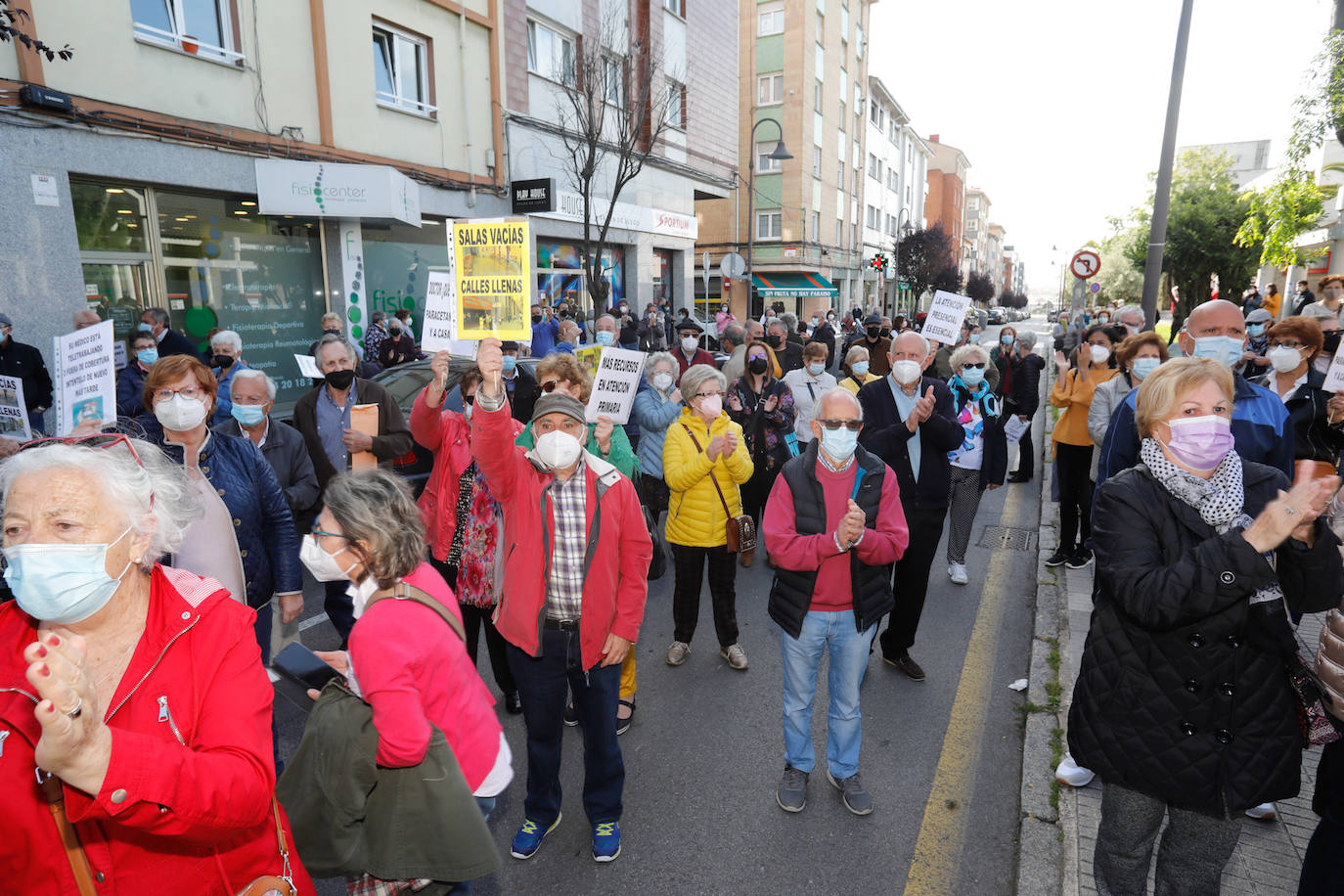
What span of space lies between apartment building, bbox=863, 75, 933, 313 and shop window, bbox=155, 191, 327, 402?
38578 millimetres

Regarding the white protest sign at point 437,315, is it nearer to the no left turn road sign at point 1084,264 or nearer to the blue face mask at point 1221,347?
the blue face mask at point 1221,347

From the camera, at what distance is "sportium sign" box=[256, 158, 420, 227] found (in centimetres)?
1174

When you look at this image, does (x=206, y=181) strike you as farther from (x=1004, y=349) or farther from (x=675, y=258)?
(x=675, y=258)

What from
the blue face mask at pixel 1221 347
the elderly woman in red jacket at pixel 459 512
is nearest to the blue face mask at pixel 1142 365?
the blue face mask at pixel 1221 347

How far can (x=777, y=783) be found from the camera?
3.70m

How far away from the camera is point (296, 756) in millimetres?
2080

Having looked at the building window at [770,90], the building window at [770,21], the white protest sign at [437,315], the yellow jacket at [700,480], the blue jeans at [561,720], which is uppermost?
the building window at [770,21]

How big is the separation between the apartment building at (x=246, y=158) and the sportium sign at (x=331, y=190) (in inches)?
1.2

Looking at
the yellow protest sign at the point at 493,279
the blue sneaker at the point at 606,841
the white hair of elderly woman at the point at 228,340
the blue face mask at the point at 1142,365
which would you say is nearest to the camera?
the blue sneaker at the point at 606,841

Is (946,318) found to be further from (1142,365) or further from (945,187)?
(945,187)

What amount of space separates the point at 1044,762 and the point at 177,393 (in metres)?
4.53

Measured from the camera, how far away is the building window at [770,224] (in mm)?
39562

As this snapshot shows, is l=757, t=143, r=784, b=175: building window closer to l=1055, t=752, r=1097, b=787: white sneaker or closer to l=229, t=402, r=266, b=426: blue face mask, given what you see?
l=229, t=402, r=266, b=426: blue face mask

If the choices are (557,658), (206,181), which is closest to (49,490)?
(557,658)
